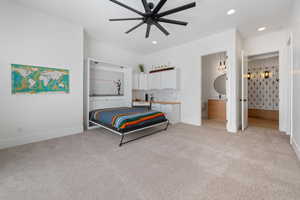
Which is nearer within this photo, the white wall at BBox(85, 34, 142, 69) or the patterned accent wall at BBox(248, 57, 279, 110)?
the white wall at BBox(85, 34, 142, 69)

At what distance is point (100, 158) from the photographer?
84.4 inches

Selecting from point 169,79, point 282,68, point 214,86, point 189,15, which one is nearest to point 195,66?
point 169,79

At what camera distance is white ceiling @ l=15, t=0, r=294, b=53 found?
8.64 feet

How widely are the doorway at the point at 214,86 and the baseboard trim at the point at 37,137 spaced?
4.84m

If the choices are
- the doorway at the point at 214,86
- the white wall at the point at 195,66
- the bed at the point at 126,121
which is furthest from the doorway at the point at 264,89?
the bed at the point at 126,121

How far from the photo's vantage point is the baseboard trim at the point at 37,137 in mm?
2597

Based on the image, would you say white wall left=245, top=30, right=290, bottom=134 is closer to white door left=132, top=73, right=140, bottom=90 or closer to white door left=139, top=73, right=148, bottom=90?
white door left=139, top=73, right=148, bottom=90

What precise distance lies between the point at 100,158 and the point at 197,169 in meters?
1.56

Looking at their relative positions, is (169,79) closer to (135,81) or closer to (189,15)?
(135,81)

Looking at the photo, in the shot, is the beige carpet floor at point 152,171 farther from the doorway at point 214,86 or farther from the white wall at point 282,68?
the doorway at point 214,86

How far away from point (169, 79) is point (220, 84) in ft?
7.87

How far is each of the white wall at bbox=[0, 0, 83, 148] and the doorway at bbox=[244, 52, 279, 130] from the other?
646 centimetres

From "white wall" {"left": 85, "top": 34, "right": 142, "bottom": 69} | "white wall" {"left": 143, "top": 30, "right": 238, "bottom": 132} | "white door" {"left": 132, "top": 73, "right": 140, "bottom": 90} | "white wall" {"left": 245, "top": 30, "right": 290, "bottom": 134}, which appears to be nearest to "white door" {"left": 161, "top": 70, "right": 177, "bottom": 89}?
A: "white wall" {"left": 143, "top": 30, "right": 238, "bottom": 132}

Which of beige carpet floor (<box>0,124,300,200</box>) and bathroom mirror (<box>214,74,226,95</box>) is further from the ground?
bathroom mirror (<box>214,74,226,95</box>)
